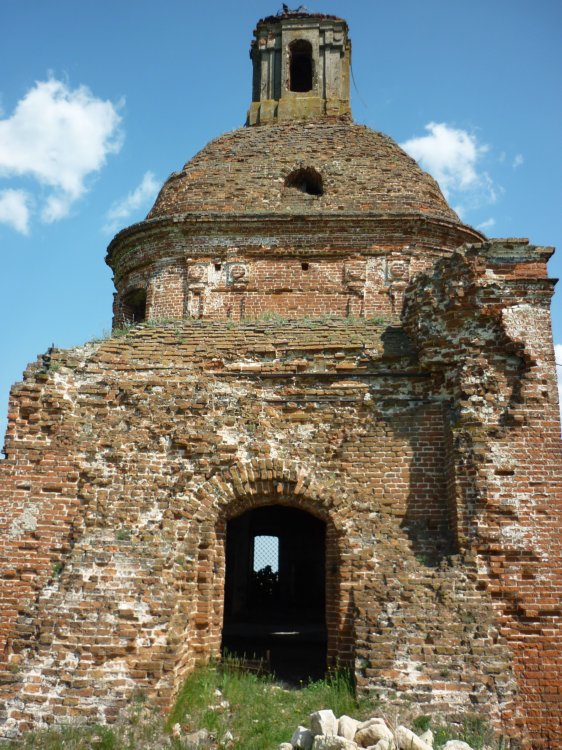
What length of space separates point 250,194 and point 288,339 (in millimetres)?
5977

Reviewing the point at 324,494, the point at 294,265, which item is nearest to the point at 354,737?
the point at 324,494

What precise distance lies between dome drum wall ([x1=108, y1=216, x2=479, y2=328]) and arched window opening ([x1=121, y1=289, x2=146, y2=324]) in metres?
0.91

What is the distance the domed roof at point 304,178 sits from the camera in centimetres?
1386

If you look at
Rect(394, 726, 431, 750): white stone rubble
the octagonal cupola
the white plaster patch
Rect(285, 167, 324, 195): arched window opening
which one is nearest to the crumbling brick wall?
the white plaster patch

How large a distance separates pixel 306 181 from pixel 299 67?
6130 mm

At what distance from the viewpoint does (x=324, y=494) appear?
7996mm

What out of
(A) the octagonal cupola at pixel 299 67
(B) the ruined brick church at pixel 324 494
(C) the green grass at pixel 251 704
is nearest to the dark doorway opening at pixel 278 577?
(B) the ruined brick church at pixel 324 494

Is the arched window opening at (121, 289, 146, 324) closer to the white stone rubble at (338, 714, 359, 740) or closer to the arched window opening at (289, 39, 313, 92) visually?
the arched window opening at (289, 39, 313, 92)

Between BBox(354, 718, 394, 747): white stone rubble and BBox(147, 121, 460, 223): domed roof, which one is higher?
BBox(147, 121, 460, 223): domed roof

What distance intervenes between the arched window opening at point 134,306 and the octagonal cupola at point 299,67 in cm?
572

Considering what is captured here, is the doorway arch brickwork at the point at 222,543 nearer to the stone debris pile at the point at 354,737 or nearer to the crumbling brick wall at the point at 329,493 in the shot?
the crumbling brick wall at the point at 329,493

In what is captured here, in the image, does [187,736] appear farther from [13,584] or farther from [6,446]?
[6,446]

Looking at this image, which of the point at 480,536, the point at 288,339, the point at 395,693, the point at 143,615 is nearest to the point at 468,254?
the point at 288,339

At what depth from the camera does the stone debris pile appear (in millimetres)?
5273
